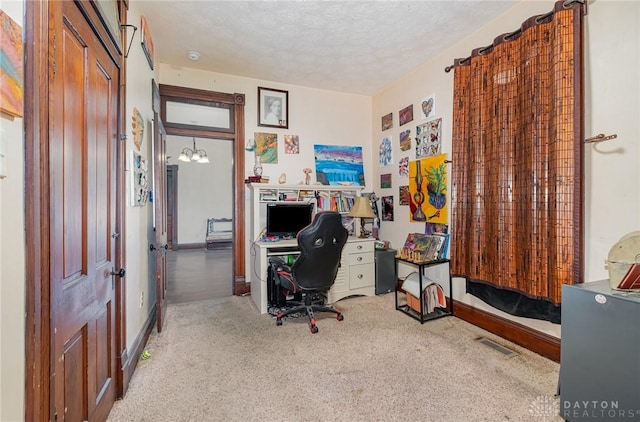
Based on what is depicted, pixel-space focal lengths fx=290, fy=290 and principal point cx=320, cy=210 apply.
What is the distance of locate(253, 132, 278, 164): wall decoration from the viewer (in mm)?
3899

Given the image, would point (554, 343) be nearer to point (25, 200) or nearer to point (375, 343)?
point (375, 343)

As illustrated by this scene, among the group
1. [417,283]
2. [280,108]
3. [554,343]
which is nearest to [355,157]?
[280,108]

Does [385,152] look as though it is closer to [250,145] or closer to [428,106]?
[428,106]

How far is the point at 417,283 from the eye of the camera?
303 centimetres

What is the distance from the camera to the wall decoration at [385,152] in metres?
4.06

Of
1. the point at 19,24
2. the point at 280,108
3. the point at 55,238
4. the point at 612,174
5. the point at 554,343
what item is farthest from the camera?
the point at 280,108

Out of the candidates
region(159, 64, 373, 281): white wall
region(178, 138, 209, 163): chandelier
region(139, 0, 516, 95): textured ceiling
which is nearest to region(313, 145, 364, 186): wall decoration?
region(159, 64, 373, 281): white wall

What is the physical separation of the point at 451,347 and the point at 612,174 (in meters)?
1.66

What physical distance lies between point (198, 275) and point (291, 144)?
9.12 ft

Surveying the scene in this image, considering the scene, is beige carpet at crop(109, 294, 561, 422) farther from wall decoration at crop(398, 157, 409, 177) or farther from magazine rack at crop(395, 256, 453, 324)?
wall decoration at crop(398, 157, 409, 177)

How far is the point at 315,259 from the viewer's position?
273cm

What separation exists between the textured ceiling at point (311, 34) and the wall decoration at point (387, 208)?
1634 millimetres

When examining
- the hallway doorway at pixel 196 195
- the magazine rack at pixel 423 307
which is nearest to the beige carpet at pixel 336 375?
the magazine rack at pixel 423 307

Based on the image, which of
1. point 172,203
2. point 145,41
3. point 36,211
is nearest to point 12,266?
point 36,211
